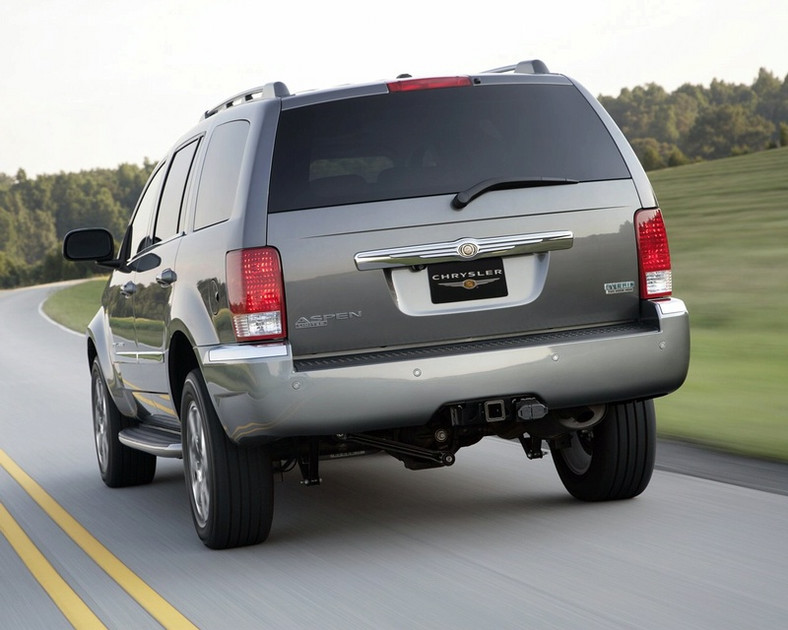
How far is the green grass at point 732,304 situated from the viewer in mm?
9711

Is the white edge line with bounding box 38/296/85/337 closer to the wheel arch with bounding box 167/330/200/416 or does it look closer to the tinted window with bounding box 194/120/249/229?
the wheel arch with bounding box 167/330/200/416

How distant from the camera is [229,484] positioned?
6.19 metres

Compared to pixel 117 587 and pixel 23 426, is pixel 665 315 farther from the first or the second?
pixel 23 426

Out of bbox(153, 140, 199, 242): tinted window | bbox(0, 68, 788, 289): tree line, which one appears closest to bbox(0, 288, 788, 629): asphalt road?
bbox(153, 140, 199, 242): tinted window

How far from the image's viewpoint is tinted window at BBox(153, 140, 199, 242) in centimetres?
716

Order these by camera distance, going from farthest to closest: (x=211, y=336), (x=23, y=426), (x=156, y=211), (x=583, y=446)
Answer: (x=23, y=426), (x=156, y=211), (x=583, y=446), (x=211, y=336)

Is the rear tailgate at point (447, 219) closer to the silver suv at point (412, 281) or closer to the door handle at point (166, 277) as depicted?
the silver suv at point (412, 281)

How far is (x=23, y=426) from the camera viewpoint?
12.3 metres

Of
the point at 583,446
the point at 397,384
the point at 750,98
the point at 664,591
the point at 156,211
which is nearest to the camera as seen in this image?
the point at 664,591

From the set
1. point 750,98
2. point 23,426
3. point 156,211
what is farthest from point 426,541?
point 750,98

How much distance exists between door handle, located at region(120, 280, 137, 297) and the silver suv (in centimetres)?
128

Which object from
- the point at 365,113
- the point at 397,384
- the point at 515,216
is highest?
the point at 365,113

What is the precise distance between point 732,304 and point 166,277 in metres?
13.2

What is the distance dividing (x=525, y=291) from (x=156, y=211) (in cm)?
277
